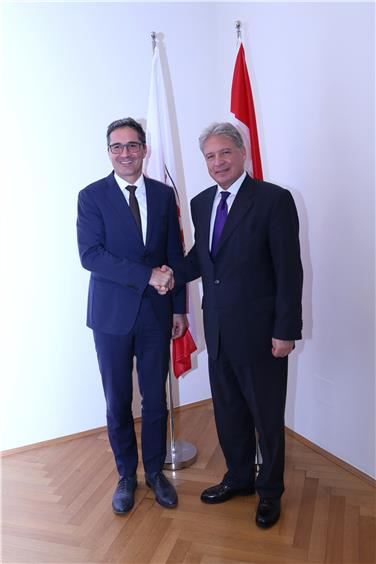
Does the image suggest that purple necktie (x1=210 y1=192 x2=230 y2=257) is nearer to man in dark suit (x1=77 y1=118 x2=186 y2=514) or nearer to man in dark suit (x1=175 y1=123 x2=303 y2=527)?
man in dark suit (x1=175 y1=123 x2=303 y2=527)

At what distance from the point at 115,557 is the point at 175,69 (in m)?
2.96

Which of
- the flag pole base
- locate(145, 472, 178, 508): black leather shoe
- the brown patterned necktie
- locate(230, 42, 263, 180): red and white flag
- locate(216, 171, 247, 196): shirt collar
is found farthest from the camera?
the flag pole base

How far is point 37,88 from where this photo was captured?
2.82 m

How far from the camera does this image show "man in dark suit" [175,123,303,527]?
194cm

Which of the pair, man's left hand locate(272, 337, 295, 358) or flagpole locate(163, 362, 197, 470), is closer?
man's left hand locate(272, 337, 295, 358)

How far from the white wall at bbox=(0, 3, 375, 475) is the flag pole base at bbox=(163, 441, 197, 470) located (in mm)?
665

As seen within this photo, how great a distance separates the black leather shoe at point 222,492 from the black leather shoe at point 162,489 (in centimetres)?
16

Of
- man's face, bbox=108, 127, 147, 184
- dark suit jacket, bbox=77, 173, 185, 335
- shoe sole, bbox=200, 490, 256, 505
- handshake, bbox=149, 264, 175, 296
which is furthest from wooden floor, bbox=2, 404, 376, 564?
man's face, bbox=108, 127, 147, 184

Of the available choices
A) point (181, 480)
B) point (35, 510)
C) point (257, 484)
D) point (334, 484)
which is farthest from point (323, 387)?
point (35, 510)

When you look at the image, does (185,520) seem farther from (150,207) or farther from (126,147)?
(126,147)

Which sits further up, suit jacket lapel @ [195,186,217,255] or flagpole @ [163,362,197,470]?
suit jacket lapel @ [195,186,217,255]

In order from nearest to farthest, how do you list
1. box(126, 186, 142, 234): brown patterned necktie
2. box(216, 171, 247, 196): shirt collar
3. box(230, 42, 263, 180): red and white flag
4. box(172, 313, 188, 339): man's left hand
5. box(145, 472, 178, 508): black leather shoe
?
box(216, 171, 247, 196): shirt collar → box(126, 186, 142, 234): brown patterned necktie → box(145, 472, 178, 508): black leather shoe → box(172, 313, 188, 339): man's left hand → box(230, 42, 263, 180): red and white flag

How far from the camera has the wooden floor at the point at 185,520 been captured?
1969 millimetres

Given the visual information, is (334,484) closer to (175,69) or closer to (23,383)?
(23,383)
